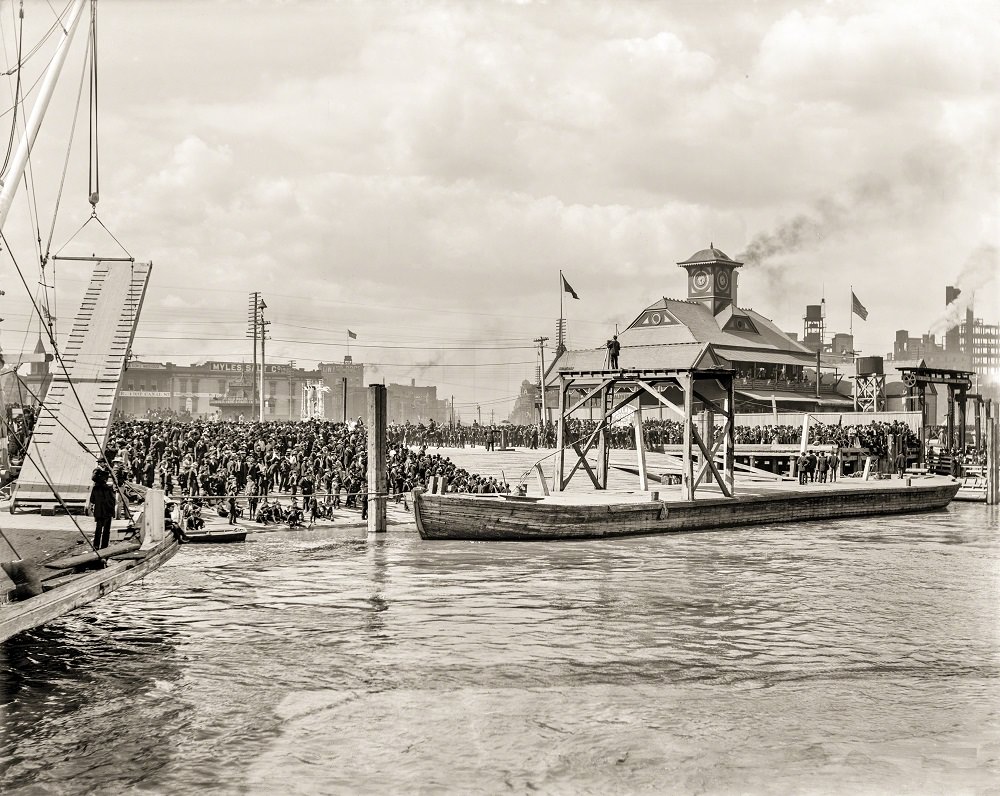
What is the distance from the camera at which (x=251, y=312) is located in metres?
69.2

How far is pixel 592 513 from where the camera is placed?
24188 millimetres

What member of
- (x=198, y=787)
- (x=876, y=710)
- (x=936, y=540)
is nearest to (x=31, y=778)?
(x=198, y=787)

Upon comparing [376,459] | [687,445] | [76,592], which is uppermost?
[687,445]

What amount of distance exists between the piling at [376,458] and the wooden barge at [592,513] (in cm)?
104

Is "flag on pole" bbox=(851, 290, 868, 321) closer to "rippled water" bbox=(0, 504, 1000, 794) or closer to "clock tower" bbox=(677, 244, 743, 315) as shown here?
"clock tower" bbox=(677, 244, 743, 315)

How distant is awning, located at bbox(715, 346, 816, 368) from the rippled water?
49384mm

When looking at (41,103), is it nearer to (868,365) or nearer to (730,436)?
(730,436)

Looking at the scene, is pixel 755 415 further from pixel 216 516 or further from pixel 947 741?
pixel 947 741

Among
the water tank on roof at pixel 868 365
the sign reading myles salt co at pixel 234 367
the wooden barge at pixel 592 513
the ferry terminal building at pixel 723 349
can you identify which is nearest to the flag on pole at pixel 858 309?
the ferry terminal building at pixel 723 349

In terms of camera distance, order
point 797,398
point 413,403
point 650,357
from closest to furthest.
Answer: point 650,357 → point 797,398 → point 413,403

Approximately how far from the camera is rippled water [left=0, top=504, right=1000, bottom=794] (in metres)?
9.43

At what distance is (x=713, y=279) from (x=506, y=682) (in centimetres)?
7112

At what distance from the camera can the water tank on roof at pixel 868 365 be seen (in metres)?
61.6

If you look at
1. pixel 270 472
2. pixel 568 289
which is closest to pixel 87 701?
pixel 270 472
